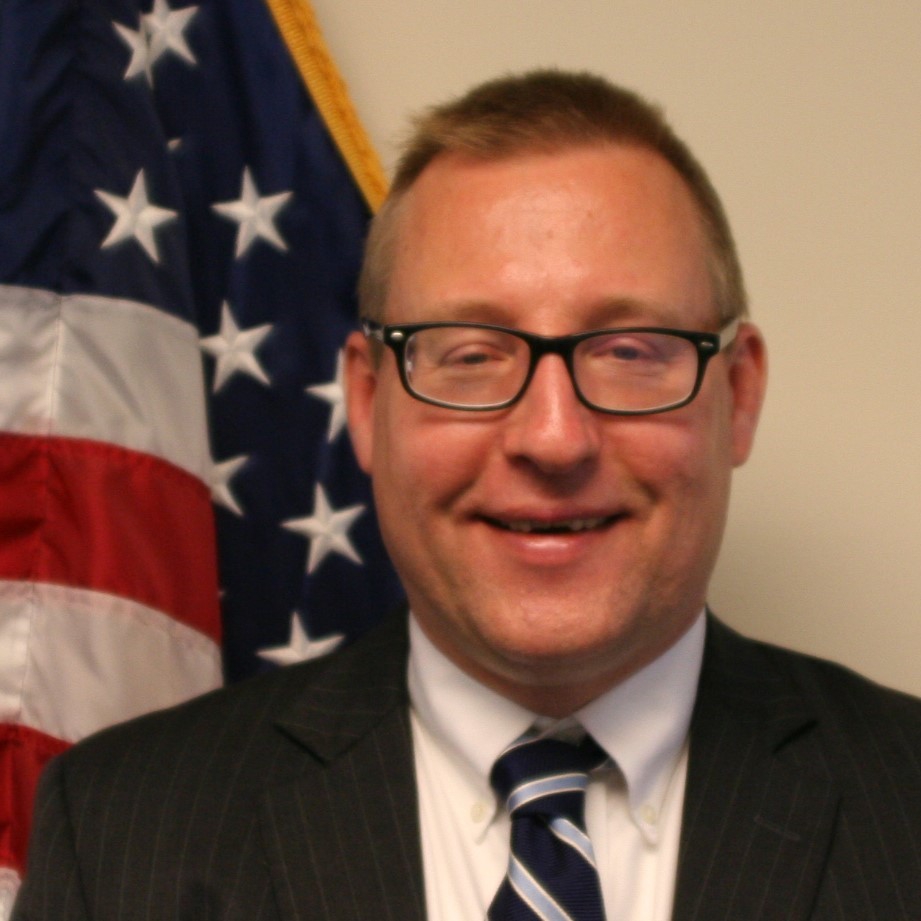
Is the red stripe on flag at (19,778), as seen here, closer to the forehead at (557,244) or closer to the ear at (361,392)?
the ear at (361,392)

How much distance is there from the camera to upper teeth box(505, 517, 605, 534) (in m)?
1.35

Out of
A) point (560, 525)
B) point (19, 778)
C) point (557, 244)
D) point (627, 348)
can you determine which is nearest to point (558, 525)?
Result: point (560, 525)

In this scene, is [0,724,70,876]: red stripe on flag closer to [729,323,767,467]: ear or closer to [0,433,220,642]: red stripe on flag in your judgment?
[0,433,220,642]: red stripe on flag

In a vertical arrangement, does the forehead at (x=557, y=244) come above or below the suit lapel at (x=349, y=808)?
above

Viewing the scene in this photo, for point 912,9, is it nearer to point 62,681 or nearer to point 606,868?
point 606,868

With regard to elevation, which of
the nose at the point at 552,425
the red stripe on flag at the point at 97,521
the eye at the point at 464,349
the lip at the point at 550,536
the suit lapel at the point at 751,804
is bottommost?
the suit lapel at the point at 751,804

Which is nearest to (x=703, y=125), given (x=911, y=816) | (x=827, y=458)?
(x=827, y=458)

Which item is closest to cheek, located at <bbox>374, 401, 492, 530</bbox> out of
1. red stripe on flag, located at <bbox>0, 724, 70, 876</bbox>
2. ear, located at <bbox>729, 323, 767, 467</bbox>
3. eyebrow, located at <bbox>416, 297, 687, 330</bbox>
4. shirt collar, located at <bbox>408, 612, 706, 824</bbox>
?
eyebrow, located at <bbox>416, 297, 687, 330</bbox>

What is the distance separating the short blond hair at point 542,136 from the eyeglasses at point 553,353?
0.13 m

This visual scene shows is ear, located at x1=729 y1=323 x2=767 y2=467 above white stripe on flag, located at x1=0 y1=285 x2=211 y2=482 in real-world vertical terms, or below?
above

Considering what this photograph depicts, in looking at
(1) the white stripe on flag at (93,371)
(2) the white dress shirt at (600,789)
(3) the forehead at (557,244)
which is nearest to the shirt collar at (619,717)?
(2) the white dress shirt at (600,789)

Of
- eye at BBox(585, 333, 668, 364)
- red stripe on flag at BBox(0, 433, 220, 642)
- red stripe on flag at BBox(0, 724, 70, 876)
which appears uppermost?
eye at BBox(585, 333, 668, 364)

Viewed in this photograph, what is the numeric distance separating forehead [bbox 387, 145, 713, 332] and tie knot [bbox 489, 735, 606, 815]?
1.65 ft

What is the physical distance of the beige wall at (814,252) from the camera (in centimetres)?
203
